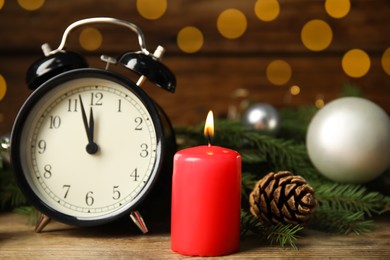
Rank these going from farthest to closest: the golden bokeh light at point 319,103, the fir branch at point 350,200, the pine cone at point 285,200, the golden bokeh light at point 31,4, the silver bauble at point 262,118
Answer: the golden bokeh light at point 31,4 < the golden bokeh light at point 319,103 < the silver bauble at point 262,118 < the fir branch at point 350,200 < the pine cone at point 285,200

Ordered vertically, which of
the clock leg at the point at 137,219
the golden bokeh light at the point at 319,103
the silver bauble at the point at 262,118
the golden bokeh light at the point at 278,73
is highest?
the golden bokeh light at the point at 278,73

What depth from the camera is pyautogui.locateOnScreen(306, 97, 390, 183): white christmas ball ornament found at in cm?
109

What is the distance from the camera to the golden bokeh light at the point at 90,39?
194cm

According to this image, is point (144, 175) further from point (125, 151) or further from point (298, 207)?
point (298, 207)

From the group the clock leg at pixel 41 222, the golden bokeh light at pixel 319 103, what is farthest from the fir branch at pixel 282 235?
the golden bokeh light at pixel 319 103

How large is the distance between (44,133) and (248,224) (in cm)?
38

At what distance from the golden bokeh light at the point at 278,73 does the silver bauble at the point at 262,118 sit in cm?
49

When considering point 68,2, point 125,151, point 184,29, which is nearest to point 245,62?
point 184,29

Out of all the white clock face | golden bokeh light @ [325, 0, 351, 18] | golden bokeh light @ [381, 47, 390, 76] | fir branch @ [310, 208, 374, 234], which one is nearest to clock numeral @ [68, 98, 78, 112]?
the white clock face

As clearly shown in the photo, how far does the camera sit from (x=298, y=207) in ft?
3.13

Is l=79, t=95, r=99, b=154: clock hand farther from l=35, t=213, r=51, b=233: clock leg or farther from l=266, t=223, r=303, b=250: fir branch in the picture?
l=266, t=223, r=303, b=250: fir branch

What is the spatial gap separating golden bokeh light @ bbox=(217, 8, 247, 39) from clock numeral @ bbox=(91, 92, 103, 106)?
104cm

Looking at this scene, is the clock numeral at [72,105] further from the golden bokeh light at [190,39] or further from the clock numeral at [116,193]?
the golden bokeh light at [190,39]

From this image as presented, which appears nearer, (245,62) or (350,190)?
(350,190)
